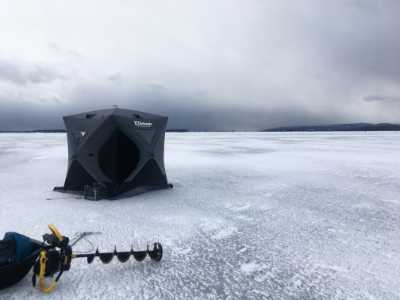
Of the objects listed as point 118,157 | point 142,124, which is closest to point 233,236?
point 142,124

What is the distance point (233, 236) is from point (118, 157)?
3.65 meters

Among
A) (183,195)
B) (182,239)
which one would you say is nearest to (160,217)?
(182,239)

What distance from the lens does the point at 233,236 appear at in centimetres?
401

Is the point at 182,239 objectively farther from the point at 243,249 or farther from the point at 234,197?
the point at 234,197

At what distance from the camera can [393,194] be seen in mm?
6391

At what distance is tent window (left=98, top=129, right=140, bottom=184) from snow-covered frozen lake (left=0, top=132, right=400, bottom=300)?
2.77 feet

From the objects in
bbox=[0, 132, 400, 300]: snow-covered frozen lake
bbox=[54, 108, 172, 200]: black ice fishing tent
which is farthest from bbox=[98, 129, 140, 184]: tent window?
bbox=[0, 132, 400, 300]: snow-covered frozen lake

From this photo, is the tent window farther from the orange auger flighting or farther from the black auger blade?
the orange auger flighting

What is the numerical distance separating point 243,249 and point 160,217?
5.77 feet

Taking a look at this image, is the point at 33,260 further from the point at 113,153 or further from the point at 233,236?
the point at 113,153

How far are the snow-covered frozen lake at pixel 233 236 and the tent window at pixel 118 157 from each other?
0.84 m

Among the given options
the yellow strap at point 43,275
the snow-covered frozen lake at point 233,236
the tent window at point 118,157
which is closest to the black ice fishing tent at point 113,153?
the tent window at point 118,157

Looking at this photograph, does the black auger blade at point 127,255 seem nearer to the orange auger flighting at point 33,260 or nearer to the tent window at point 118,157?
the orange auger flighting at point 33,260

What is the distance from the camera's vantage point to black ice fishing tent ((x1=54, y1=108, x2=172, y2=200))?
607 cm
